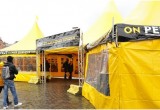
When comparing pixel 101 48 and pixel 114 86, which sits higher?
pixel 101 48

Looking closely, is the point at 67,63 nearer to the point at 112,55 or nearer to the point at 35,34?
the point at 35,34

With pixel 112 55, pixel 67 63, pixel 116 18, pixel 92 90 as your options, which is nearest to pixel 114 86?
pixel 112 55

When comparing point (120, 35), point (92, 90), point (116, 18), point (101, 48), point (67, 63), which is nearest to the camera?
point (120, 35)

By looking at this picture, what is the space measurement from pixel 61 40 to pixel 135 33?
33.1ft

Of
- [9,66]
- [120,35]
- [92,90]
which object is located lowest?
[92,90]

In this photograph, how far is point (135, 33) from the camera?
8.16 meters

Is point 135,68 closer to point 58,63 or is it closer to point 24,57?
point 24,57

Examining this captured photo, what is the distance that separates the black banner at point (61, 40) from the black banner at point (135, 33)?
24.3ft

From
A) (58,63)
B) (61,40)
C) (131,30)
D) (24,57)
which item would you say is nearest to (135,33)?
(131,30)

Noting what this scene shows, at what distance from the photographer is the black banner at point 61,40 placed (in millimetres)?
15719

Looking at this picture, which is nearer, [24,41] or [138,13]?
[138,13]

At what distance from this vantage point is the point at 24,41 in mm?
25750

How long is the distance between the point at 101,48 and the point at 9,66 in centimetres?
317

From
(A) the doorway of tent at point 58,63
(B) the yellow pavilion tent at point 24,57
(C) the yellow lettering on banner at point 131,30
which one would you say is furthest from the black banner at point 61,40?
(C) the yellow lettering on banner at point 131,30
